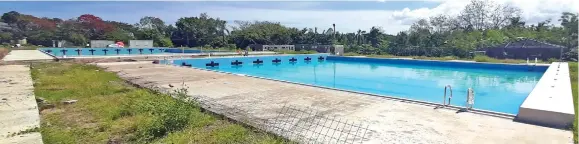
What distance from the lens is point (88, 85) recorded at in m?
6.68

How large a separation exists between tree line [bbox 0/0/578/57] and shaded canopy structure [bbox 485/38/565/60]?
0.50 meters

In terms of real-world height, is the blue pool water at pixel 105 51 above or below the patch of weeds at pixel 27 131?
above

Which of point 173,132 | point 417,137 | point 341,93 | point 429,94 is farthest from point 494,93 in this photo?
point 173,132

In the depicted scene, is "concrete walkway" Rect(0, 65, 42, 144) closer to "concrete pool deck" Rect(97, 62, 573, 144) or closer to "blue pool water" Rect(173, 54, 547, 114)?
"concrete pool deck" Rect(97, 62, 573, 144)

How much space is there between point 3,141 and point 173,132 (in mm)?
1439

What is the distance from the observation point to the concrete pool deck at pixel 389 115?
3207 millimetres

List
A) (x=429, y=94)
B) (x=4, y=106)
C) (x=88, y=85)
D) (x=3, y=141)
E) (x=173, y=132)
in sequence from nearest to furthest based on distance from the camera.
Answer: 1. (x=3, y=141)
2. (x=173, y=132)
3. (x=4, y=106)
4. (x=88, y=85)
5. (x=429, y=94)

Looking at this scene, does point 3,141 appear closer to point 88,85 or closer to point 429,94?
point 88,85

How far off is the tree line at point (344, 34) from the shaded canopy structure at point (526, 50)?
50 cm

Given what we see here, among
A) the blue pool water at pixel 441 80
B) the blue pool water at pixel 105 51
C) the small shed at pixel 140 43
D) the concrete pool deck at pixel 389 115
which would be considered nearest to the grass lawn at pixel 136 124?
the concrete pool deck at pixel 389 115

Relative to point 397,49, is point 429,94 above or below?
below

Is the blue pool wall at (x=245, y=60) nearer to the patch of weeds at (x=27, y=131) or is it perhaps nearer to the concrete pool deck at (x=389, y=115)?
the concrete pool deck at (x=389, y=115)

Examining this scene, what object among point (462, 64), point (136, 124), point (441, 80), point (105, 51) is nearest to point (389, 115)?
point (136, 124)

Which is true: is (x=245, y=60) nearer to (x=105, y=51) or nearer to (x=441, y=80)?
(x=441, y=80)
